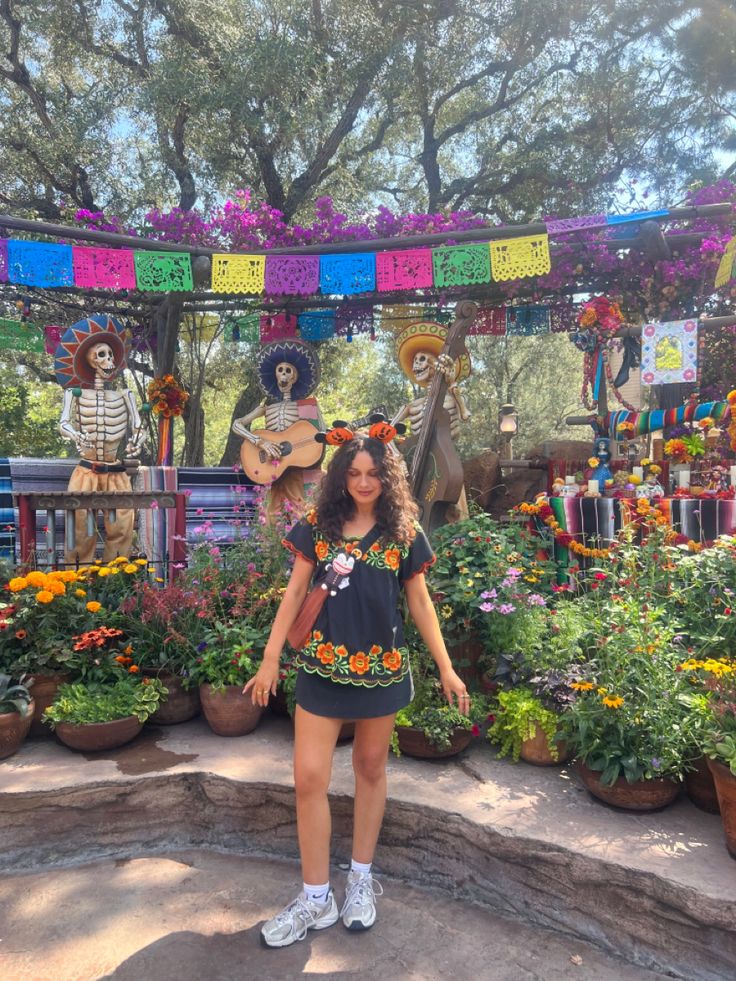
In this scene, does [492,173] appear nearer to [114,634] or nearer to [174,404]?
[174,404]

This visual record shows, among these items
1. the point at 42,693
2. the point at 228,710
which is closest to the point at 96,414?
A: the point at 42,693

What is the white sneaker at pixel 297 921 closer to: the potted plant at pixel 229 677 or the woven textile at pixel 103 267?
the potted plant at pixel 229 677

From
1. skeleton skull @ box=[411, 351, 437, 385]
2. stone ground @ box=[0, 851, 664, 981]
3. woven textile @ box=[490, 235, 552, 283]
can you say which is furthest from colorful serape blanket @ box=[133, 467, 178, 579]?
woven textile @ box=[490, 235, 552, 283]

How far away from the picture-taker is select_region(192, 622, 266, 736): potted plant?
324 cm

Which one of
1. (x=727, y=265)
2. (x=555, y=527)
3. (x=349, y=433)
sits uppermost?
(x=727, y=265)

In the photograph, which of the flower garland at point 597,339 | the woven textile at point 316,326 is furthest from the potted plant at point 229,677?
the woven textile at point 316,326

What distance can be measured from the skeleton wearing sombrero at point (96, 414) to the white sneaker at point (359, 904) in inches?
164

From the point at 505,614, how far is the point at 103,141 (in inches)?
395

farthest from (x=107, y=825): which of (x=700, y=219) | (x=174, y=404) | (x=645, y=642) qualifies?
(x=700, y=219)

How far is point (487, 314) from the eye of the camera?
789cm

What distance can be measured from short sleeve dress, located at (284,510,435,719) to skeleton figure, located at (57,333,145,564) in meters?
4.10

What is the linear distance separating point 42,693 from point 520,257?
5.15m

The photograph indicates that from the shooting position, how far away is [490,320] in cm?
791

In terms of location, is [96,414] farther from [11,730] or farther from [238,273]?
[11,730]
